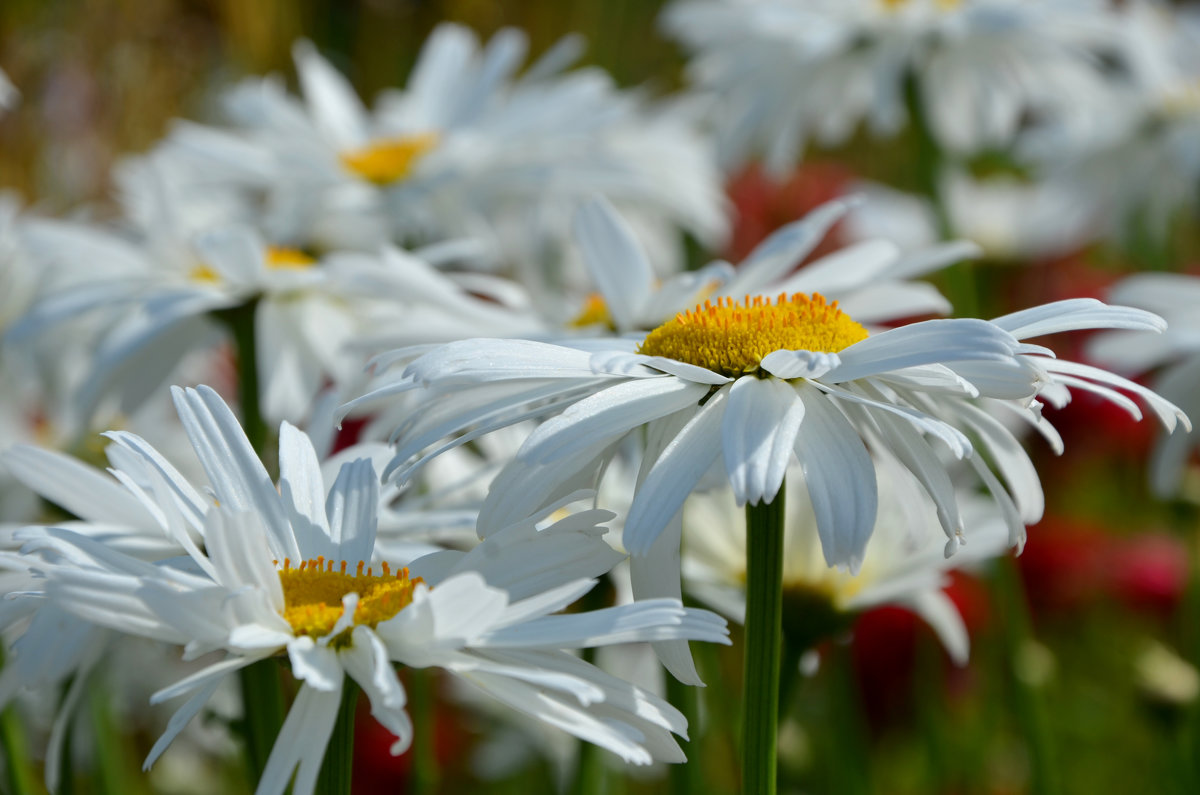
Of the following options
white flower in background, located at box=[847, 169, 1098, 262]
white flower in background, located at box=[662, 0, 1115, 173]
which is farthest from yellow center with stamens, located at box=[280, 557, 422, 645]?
white flower in background, located at box=[847, 169, 1098, 262]

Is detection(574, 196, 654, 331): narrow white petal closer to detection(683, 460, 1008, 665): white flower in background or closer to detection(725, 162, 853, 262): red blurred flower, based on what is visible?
detection(683, 460, 1008, 665): white flower in background

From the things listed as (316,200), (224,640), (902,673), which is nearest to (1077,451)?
(902,673)

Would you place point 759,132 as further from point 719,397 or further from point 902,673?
point 719,397

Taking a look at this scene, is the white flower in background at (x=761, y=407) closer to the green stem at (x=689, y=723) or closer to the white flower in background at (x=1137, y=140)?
the green stem at (x=689, y=723)

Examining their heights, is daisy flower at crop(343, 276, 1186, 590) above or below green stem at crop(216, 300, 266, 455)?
below

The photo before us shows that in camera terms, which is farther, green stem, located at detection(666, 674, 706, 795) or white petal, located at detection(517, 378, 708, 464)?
green stem, located at detection(666, 674, 706, 795)

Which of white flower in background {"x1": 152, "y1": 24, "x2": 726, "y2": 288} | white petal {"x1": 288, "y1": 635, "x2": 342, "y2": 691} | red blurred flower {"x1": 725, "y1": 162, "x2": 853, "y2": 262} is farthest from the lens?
red blurred flower {"x1": 725, "y1": 162, "x2": 853, "y2": 262}

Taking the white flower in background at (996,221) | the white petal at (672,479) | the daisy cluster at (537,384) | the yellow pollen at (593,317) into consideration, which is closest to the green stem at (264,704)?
the daisy cluster at (537,384)
